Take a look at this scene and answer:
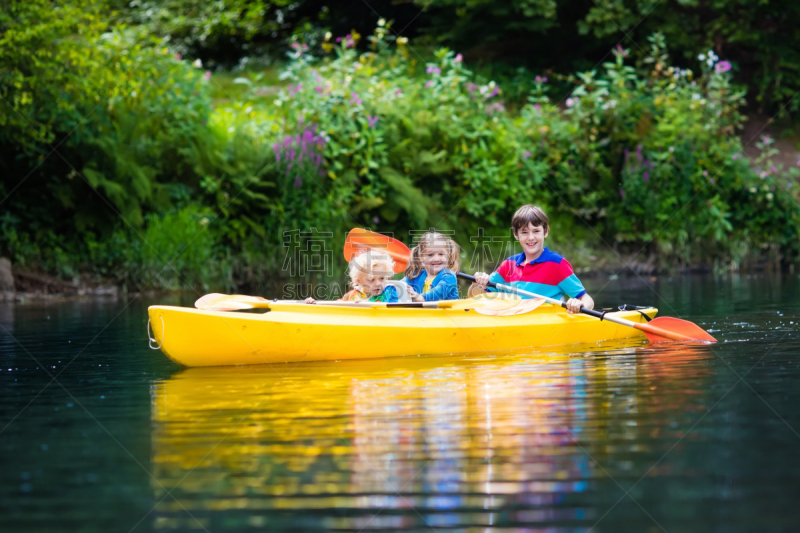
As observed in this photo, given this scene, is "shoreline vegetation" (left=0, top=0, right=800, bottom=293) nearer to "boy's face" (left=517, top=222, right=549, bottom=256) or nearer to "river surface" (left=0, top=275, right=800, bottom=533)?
"boy's face" (left=517, top=222, right=549, bottom=256)

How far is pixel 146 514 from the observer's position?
9.14 ft

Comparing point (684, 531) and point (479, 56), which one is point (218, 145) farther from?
point (684, 531)

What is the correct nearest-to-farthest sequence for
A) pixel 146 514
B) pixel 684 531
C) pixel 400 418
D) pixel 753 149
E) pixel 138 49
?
pixel 684 531 < pixel 146 514 < pixel 400 418 < pixel 138 49 < pixel 753 149

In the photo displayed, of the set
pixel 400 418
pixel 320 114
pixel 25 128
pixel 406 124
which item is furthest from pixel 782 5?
pixel 400 418

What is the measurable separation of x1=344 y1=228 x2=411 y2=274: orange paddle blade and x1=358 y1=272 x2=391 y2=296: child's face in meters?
0.49

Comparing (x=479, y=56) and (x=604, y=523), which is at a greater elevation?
(x=479, y=56)

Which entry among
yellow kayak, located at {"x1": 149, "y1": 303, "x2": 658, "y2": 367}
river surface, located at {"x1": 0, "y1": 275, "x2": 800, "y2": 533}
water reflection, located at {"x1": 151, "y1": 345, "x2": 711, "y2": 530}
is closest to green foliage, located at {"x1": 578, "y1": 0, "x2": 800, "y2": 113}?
yellow kayak, located at {"x1": 149, "y1": 303, "x2": 658, "y2": 367}

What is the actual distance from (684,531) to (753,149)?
15.7 m

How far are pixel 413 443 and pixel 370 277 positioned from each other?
3.20 m

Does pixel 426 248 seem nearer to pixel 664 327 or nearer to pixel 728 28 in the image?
pixel 664 327

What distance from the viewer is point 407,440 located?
3533 millimetres

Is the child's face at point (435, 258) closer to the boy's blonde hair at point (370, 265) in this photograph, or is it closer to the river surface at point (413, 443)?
the boy's blonde hair at point (370, 265)

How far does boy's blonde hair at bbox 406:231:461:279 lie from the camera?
7.09m

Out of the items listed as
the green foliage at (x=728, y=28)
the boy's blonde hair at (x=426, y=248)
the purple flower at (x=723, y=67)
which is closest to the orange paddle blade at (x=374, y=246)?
the boy's blonde hair at (x=426, y=248)
